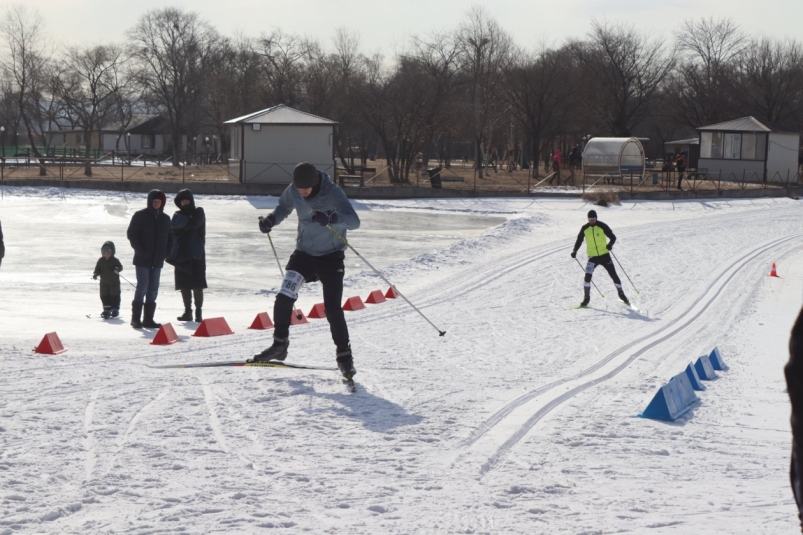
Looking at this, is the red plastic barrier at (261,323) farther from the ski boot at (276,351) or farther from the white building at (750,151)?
the white building at (750,151)

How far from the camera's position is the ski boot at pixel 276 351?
21.0 feet

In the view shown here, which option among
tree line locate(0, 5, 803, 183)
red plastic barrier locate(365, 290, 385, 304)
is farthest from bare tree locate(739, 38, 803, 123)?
red plastic barrier locate(365, 290, 385, 304)

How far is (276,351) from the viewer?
6434 millimetres

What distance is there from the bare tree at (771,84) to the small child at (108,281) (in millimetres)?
55598

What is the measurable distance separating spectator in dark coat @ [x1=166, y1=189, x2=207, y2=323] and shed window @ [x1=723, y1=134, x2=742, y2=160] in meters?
37.4

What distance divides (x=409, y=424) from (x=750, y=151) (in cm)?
4112

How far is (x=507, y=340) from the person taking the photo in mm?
8852

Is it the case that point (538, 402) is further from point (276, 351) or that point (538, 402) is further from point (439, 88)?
point (439, 88)

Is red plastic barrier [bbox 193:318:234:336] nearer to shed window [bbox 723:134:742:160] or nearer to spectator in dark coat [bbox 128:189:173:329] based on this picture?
spectator in dark coat [bbox 128:189:173:329]

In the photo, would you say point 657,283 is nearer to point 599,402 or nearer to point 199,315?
point 199,315

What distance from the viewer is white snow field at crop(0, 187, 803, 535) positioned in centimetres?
386

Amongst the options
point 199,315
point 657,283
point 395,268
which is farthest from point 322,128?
point 199,315

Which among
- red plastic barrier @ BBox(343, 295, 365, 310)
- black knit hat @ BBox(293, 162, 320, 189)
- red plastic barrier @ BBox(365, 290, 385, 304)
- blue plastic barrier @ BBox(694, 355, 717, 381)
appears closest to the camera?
black knit hat @ BBox(293, 162, 320, 189)

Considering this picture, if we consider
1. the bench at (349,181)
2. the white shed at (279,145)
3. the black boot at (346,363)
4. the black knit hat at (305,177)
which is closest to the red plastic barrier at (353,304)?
the black boot at (346,363)
